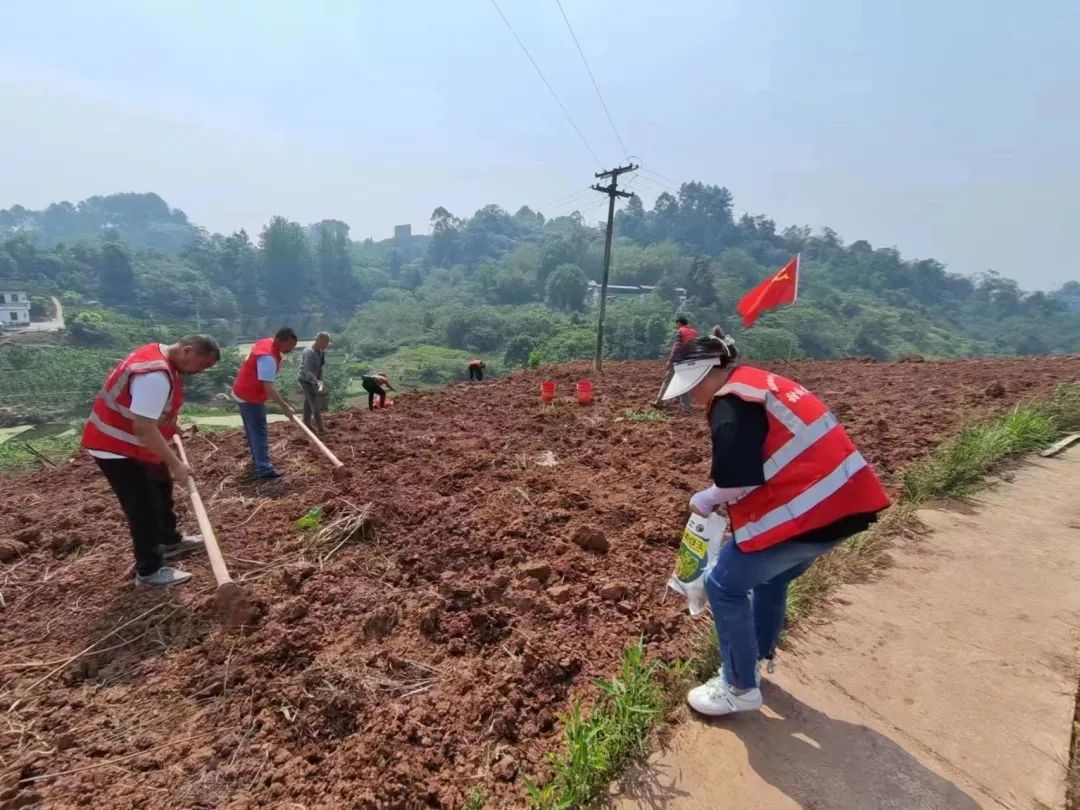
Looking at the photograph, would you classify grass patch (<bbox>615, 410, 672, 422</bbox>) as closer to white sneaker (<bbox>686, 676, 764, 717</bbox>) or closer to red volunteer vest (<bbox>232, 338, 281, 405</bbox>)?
red volunteer vest (<bbox>232, 338, 281, 405</bbox>)

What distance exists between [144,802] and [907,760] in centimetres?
256

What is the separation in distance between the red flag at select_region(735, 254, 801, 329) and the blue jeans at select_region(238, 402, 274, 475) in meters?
5.58

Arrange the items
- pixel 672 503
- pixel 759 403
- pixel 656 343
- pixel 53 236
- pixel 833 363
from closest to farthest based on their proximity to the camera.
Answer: pixel 759 403 < pixel 672 503 < pixel 833 363 < pixel 656 343 < pixel 53 236

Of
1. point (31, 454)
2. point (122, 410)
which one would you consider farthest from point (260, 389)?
point (31, 454)

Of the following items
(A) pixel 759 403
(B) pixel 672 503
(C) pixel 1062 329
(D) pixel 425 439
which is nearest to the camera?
(A) pixel 759 403

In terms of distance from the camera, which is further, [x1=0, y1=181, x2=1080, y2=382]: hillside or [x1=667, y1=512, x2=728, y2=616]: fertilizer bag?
[x1=0, y1=181, x2=1080, y2=382]: hillside

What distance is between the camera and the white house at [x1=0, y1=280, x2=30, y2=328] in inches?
1624

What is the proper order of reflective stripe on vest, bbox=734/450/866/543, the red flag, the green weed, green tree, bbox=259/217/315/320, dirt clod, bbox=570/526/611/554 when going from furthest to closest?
green tree, bbox=259/217/315/320 → the red flag → the green weed → dirt clod, bbox=570/526/611/554 → reflective stripe on vest, bbox=734/450/866/543

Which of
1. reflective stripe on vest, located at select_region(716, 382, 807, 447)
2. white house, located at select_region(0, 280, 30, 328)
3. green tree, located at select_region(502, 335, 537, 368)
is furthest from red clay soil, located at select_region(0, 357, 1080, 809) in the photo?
white house, located at select_region(0, 280, 30, 328)

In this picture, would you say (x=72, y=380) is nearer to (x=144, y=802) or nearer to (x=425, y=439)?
(x=425, y=439)

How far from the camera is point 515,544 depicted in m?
3.25

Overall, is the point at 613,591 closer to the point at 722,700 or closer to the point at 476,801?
the point at 722,700

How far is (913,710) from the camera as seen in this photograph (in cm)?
206

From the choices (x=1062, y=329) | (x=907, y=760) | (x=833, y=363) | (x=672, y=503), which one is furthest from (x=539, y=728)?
(x=1062, y=329)
